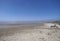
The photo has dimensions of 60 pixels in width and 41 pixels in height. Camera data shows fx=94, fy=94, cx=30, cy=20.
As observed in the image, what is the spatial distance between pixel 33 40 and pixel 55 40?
956 mm

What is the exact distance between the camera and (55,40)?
4.09 metres

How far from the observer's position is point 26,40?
414cm

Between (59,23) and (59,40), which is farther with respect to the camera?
(59,23)

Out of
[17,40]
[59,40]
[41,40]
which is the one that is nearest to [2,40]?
[17,40]

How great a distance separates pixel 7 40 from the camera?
4.12 meters

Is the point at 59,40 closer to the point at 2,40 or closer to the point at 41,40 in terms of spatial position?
the point at 41,40

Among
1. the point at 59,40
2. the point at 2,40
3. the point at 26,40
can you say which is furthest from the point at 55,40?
the point at 2,40

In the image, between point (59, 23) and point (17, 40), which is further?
point (59, 23)

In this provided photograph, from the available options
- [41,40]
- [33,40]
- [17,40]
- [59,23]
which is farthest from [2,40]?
[59,23]

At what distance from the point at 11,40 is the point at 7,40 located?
0.18 m

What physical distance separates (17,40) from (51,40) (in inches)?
58.6

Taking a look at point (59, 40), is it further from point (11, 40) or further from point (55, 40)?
point (11, 40)

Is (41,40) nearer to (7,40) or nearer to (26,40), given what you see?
(26,40)

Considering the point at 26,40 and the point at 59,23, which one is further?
the point at 59,23
